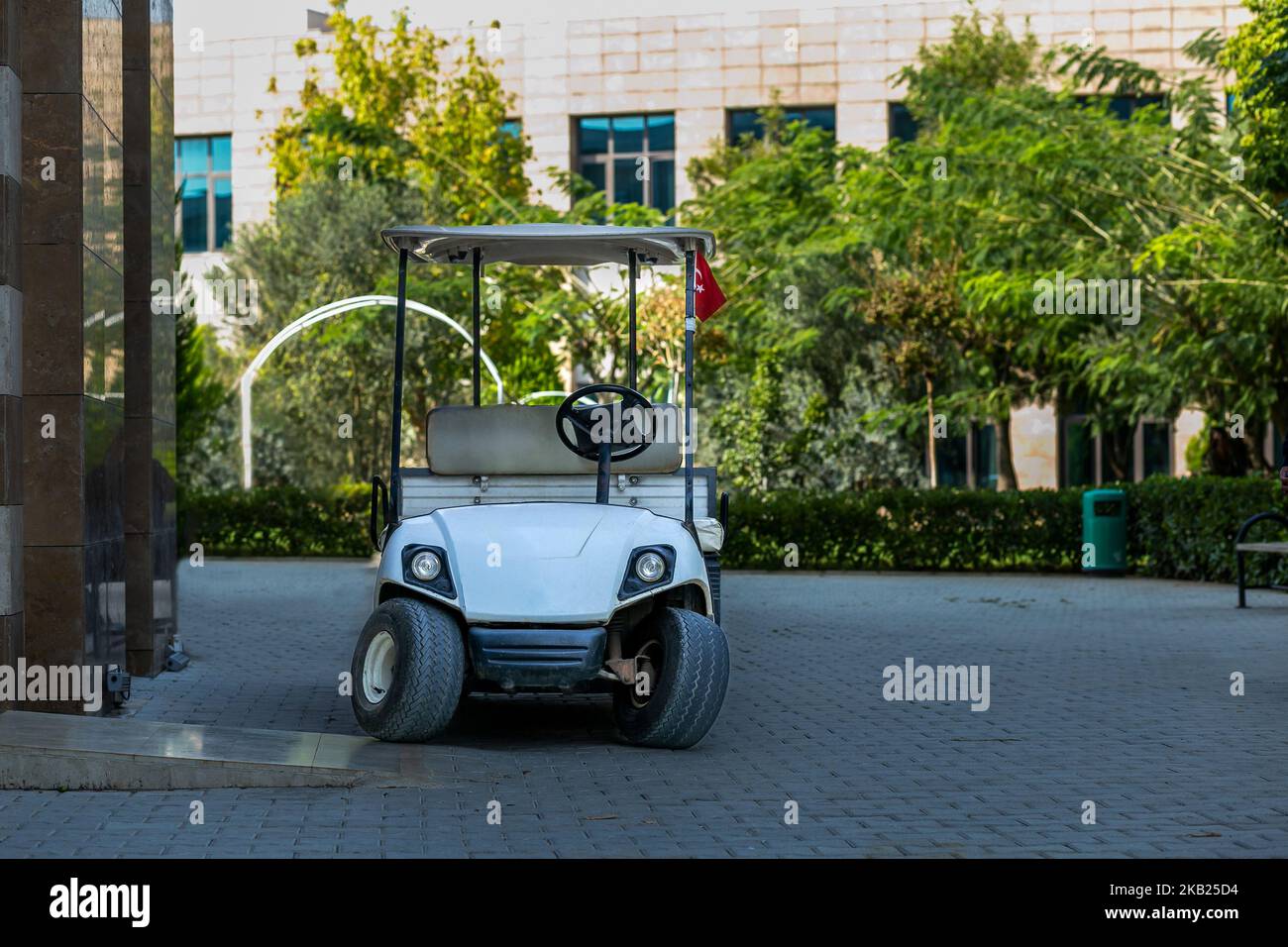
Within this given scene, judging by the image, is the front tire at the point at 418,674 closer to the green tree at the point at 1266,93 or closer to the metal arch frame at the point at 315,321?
the green tree at the point at 1266,93

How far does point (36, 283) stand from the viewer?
9.17 meters

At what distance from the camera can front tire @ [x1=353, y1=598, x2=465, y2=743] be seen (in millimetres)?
8125

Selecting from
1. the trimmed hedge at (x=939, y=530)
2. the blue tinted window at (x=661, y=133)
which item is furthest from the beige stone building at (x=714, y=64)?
the trimmed hedge at (x=939, y=530)

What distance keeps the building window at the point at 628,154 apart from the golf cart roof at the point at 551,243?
37.4 metres

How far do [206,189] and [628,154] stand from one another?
40.4ft

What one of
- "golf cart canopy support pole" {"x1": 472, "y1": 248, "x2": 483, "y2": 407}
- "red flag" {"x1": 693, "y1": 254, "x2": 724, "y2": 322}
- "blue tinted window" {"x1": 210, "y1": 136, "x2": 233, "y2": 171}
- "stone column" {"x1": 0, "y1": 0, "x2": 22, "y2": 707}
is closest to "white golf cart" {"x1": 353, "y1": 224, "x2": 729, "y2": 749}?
"golf cart canopy support pole" {"x1": 472, "y1": 248, "x2": 483, "y2": 407}

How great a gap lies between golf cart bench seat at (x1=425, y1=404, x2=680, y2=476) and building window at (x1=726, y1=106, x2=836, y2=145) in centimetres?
3809

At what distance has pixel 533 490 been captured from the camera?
976 cm

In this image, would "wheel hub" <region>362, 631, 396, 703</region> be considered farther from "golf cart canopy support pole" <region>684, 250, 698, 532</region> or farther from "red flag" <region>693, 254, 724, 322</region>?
"red flag" <region>693, 254, 724, 322</region>

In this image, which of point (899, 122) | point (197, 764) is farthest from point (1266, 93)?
point (899, 122)
